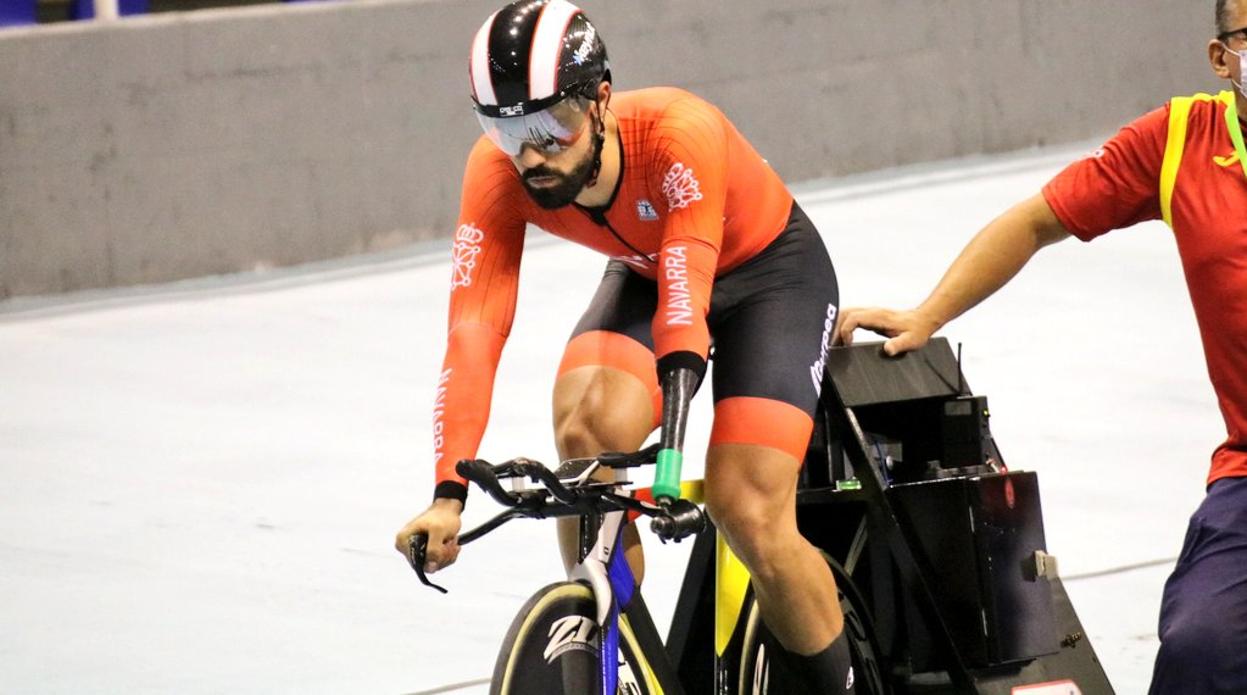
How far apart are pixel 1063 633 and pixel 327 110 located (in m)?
6.44

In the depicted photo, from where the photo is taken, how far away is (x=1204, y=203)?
369cm

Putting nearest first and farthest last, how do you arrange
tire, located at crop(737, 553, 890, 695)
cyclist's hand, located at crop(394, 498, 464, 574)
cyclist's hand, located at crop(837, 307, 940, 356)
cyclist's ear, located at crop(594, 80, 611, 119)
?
1. cyclist's hand, located at crop(394, 498, 464, 574)
2. cyclist's ear, located at crop(594, 80, 611, 119)
3. tire, located at crop(737, 553, 890, 695)
4. cyclist's hand, located at crop(837, 307, 940, 356)

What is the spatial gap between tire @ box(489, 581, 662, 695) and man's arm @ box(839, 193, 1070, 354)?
1.23m

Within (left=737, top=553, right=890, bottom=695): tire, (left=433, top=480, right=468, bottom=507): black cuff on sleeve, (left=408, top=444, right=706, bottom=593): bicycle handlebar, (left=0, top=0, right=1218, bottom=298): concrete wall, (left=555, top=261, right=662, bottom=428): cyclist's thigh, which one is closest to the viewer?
(left=408, top=444, right=706, bottom=593): bicycle handlebar

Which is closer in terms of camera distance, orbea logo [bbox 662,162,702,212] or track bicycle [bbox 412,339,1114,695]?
orbea logo [bbox 662,162,702,212]

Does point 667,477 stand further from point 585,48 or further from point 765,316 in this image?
point 765,316

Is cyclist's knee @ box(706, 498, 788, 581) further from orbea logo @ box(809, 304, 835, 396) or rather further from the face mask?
the face mask

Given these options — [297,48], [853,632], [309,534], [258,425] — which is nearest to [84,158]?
[297,48]

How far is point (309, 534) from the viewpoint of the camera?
6.36m

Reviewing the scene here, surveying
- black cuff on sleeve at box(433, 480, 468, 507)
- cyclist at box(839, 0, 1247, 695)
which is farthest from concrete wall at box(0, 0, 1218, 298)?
black cuff on sleeve at box(433, 480, 468, 507)

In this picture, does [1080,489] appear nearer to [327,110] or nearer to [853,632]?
[853,632]

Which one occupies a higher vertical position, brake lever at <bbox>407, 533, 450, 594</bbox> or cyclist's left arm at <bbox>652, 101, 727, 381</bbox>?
cyclist's left arm at <bbox>652, 101, 727, 381</bbox>

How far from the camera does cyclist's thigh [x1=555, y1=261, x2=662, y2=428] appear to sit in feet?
13.4

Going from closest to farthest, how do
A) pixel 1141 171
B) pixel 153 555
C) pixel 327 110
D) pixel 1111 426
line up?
pixel 1141 171, pixel 153 555, pixel 1111 426, pixel 327 110
